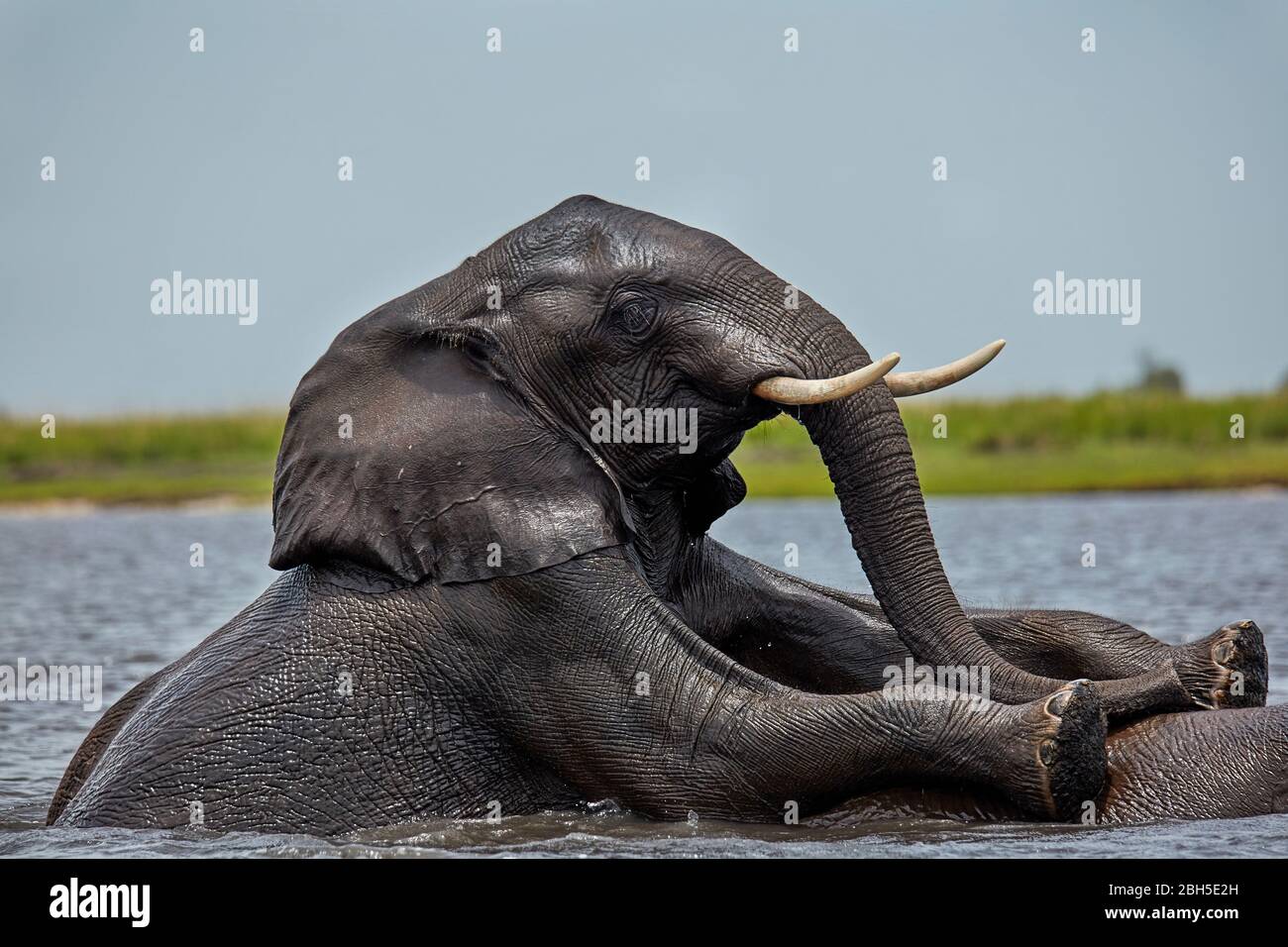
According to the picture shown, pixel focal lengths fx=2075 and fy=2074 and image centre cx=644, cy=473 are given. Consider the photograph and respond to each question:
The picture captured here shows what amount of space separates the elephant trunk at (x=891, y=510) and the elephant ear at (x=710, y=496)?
0.64 meters

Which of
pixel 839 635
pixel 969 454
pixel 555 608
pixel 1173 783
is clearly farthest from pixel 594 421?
pixel 969 454

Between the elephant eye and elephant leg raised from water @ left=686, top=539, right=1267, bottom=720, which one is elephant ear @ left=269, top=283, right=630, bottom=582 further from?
elephant leg raised from water @ left=686, top=539, right=1267, bottom=720

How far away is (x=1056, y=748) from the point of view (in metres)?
8.38

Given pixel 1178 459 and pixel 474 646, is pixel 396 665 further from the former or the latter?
pixel 1178 459

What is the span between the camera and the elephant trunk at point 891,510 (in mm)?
9062

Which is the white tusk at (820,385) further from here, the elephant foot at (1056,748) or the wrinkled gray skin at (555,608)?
the elephant foot at (1056,748)

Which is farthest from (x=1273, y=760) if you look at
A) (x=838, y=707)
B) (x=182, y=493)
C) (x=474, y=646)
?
(x=182, y=493)

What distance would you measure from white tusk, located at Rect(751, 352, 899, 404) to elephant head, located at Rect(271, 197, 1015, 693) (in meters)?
0.04

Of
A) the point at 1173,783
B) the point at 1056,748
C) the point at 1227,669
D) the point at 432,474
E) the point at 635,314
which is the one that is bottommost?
the point at 1173,783

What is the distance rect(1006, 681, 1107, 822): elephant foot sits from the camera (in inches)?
329

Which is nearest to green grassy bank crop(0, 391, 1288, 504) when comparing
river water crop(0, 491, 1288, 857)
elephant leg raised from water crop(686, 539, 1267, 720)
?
river water crop(0, 491, 1288, 857)

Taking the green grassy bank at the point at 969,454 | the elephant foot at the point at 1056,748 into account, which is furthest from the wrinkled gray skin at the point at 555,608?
the green grassy bank at the point at 969,454

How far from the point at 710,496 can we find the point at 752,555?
17898 mm

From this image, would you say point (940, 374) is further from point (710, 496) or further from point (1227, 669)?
point (1227, 669)
